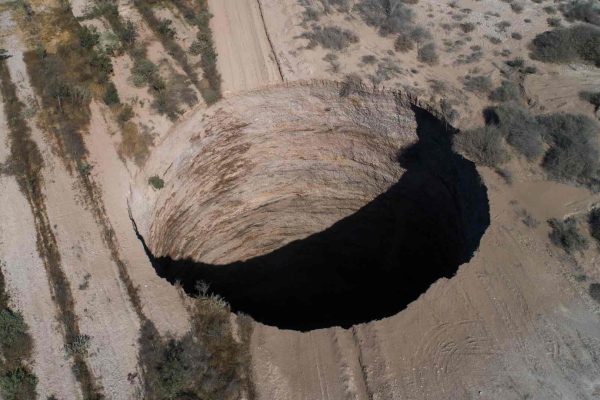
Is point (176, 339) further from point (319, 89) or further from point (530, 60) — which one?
point (530, 60)

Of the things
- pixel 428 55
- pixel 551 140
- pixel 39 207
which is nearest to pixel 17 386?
pixel 39 207

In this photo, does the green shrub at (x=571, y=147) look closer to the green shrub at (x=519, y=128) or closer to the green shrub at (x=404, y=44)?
the green shrub at (x=519, y=128)

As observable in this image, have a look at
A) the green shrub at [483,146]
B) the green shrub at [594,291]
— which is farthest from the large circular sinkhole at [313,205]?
the green shrub at [594,291]

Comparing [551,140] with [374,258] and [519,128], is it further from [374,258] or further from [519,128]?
[374,258]

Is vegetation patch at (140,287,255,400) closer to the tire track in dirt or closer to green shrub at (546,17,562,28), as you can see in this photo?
the tire track in dirt

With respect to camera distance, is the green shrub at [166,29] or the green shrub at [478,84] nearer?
the green shrub at [478,84]

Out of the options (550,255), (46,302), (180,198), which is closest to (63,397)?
(46,302)
